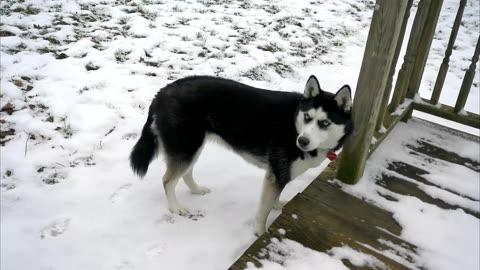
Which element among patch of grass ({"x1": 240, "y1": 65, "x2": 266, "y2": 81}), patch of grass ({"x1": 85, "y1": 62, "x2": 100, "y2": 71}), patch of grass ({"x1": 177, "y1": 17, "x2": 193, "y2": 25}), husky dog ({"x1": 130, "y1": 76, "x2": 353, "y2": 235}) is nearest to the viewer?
husky dog ({"x1": 130, "y1": 76, "x2": 353, "y2": 235})

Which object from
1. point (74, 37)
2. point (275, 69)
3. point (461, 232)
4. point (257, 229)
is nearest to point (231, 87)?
point (257, 229)

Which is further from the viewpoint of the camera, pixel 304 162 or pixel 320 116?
pixel 304 162

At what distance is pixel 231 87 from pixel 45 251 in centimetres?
160

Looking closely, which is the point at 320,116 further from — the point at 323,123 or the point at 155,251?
the point at 155,251

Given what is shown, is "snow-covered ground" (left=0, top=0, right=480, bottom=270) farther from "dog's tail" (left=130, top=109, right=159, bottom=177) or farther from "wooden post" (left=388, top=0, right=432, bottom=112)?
"wooden post" (left=388, top=0, right=432, bottom=112)

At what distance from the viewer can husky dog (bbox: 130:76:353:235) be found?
98.4 inches

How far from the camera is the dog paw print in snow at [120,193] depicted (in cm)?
295

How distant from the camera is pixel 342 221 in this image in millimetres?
2451

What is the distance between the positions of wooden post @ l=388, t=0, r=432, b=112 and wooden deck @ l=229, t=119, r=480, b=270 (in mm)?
710

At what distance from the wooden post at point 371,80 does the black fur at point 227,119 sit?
406 mm

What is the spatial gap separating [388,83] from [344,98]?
700 millimetres

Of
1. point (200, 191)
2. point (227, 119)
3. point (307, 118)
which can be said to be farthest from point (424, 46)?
point (200, 191)

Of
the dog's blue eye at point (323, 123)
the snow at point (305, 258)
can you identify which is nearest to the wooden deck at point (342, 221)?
the snow at point (305, 258)

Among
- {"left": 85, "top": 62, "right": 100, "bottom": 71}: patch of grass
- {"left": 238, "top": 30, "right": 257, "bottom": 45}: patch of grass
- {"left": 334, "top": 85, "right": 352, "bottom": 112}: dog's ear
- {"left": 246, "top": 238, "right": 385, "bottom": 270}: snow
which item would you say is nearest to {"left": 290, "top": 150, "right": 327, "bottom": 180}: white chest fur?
{"left": 334, "top": 85, "right": 352, "bottom": 112}: dog's ear
